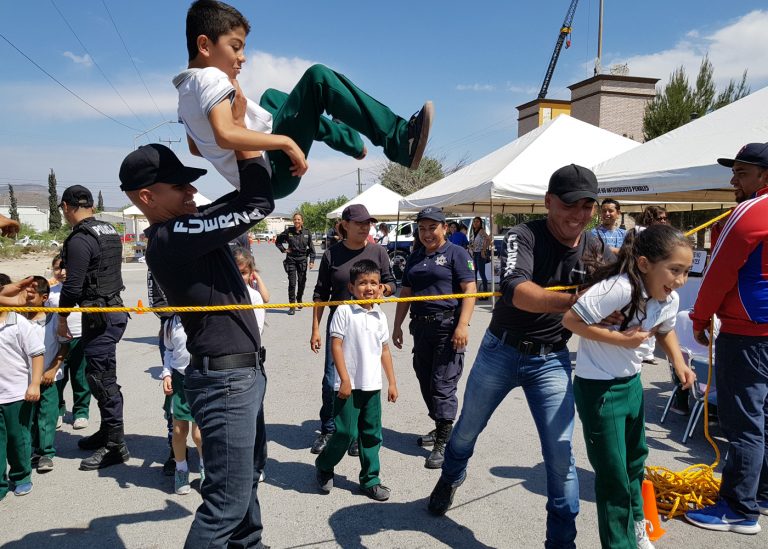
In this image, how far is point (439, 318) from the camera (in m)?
4.12

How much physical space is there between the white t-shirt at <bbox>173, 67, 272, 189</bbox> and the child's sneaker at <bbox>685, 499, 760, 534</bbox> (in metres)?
3.25

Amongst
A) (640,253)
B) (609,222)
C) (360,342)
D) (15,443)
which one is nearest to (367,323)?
(360,342)

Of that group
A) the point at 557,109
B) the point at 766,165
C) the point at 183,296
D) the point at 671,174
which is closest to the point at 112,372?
the point at 183,296

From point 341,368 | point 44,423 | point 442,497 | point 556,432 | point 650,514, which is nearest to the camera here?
point 556,432

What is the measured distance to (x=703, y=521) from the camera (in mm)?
Result: 3064

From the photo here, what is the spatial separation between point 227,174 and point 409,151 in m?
0.82

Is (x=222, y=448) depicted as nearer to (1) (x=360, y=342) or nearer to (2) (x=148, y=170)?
(2) (x=148, y=170)

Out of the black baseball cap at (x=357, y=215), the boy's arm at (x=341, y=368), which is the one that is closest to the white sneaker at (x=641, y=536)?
the boy's arm at (x=341, y=368)

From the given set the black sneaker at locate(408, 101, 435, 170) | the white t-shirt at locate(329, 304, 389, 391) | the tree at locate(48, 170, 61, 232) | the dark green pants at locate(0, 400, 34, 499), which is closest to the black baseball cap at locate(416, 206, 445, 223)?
the white t-shirt at locate(329, 304, 389, 391)

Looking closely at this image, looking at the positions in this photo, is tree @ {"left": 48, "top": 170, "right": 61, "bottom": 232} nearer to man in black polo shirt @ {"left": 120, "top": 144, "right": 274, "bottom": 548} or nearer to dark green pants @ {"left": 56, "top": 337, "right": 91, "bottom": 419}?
dark green pants @ {"left": 56, "top": 337, "right": 91, "bottom": 419}

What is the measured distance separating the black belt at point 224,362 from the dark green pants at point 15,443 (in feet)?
7.64

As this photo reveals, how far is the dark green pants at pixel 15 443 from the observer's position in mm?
3406

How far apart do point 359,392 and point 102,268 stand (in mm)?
2312

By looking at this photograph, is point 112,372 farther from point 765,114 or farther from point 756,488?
point 765,114
